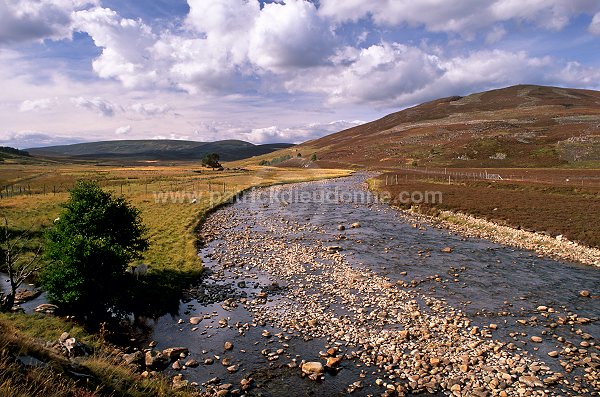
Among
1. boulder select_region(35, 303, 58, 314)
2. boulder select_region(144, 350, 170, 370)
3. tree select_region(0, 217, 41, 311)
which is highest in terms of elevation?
tree select_region(0, 217, 41, 311)

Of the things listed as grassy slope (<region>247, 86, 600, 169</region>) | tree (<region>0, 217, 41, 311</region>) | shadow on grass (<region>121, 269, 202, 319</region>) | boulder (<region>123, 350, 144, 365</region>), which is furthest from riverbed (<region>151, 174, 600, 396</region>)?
grassy slope (<region>247, 86, 600, 169</region>)

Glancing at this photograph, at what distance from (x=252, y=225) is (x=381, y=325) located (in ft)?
89.3

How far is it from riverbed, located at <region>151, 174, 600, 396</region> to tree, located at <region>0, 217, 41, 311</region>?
774cm

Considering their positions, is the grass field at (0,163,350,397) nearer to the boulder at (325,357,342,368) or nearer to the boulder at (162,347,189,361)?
the boulder at (162,347,189,361)

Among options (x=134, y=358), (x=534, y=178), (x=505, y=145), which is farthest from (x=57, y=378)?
(x=505, y=145)

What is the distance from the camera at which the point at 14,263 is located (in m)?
26.8

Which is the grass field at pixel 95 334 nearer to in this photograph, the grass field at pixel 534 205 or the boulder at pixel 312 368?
the boulder at pixel 312 368

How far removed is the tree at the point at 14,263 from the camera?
62.9ft

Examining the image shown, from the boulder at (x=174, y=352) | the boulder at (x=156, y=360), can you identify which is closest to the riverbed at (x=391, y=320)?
the boulder at (x=174, y=352)

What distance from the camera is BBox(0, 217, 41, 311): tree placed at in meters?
19.2

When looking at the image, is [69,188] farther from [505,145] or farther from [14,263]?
[505,145]

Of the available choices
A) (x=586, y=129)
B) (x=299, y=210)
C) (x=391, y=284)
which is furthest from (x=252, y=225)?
(x=586, y=129)

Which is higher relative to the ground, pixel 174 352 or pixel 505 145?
pixel 505 145

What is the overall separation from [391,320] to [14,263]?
87.9ft
